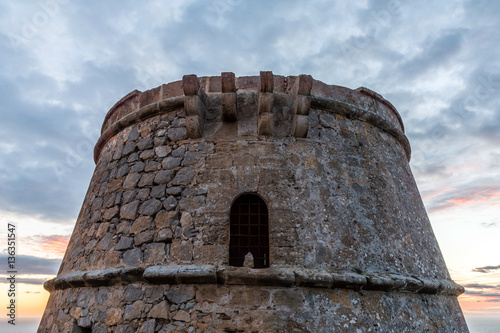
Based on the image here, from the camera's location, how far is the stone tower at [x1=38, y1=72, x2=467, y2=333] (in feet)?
12.0

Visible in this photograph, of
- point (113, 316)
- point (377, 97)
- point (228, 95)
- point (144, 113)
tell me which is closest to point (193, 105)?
point (228, 95)

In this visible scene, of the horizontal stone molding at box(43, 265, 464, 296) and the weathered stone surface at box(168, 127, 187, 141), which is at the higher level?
the weathered stone surface at box(168, 127, 187, 141)

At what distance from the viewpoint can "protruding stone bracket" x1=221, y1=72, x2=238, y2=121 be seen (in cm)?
456

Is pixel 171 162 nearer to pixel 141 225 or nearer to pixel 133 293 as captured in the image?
pixel 141 225

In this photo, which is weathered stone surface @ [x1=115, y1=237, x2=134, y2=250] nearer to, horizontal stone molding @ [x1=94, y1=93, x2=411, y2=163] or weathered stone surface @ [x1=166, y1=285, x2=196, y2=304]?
weathered stone surface @ [x1=166, y1=285, x2=196, y2=304]

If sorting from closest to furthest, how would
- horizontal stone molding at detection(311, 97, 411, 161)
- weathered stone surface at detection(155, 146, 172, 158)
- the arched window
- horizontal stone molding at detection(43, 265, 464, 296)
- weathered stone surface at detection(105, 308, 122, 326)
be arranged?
1. horizontal stone molding at detection(43, 265, 464, 296)
2. weathered stone surface at detection(105, 308, 122, 326)
3. the arched window
4. weathered stone surface at detection(155, 146, 172, 158)
5. horizontal stone molding at detection(311, 97, 411, 161)

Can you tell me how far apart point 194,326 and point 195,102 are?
8.68 ft

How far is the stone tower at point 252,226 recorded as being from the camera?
3660mm

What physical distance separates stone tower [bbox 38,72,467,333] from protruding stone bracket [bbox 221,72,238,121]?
2 centimetres

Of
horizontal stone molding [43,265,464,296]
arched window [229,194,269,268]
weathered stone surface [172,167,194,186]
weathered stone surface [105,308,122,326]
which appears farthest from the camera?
weathered stone surface [172,167,194,186]

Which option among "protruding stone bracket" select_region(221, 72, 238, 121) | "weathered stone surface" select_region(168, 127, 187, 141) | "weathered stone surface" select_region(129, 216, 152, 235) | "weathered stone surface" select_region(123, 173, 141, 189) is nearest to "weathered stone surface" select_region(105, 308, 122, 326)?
"weathered stone surface" select_region(129, 216, 152, 235)

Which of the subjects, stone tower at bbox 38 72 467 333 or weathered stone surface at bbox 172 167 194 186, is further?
weathered stone surface at bbox 172 167 194 186

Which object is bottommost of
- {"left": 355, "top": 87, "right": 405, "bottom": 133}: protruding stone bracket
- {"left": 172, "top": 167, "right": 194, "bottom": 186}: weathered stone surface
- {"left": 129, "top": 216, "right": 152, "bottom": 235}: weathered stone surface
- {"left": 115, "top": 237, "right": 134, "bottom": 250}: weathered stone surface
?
{"left": 115, "top": 237, "right": 134, "bottom": 250}: weathered stone surface

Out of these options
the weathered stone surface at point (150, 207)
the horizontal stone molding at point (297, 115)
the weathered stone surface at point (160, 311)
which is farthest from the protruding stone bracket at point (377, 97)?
the weathered stone surface at point (160, 311)
